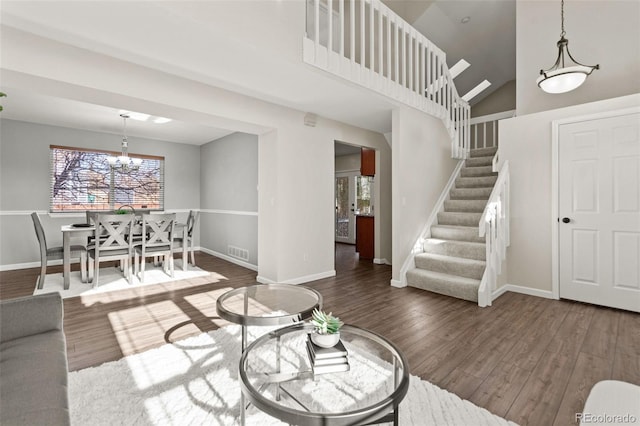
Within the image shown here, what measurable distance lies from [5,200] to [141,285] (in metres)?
3.27

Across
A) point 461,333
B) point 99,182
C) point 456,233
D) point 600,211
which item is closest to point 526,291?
point 456,233

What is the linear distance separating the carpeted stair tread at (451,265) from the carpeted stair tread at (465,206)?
1018 millimetres

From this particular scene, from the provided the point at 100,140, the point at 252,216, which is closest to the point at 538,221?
the point at 252,216

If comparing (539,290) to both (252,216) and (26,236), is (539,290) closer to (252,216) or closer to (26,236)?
(252,216)

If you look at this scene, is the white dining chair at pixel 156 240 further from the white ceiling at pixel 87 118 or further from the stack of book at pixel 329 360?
the stack of book at pixel 329 360

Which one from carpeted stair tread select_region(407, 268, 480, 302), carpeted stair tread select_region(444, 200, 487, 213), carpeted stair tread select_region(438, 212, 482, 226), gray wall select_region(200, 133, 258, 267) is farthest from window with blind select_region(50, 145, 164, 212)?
carpeted stair tread select_region(444, 200, 487, 213)

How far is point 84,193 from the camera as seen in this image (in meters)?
5.88

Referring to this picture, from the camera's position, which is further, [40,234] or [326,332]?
[40,234]

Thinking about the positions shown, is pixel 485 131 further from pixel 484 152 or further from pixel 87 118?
pixel 87 118

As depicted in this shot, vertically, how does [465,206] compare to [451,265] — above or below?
above

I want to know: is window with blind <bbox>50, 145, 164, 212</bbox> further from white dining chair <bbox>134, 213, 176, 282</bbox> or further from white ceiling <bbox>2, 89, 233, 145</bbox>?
white dining chair <bbox>134, 213, 176, 282</bbox>

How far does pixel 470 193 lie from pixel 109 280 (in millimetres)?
5756

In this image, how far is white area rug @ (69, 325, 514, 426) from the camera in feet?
5.16

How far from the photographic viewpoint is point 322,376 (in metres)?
1.33
